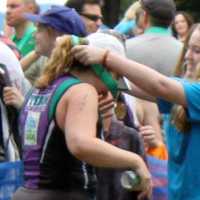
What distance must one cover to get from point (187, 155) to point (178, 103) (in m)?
0.28

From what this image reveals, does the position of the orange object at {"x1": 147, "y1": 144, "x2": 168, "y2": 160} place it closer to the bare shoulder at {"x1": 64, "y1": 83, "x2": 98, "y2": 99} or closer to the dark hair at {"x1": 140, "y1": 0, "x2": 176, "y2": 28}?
the bare shoulder at {"x1": 64, "y1": 83, "x2": 98, "y2": 99}

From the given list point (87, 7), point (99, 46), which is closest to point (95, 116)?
point (99, 46)

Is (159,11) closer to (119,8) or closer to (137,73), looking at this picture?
(137,73)

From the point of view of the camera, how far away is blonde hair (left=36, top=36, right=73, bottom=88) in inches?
193

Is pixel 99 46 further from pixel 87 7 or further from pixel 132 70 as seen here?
pixel 87 7

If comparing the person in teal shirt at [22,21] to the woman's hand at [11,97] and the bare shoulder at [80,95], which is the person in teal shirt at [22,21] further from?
the bare shoulder at [80,95]

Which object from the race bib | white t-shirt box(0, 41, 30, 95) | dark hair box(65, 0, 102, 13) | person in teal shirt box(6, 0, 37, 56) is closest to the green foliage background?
person in teal shirt box(6, 0, 37, 56)

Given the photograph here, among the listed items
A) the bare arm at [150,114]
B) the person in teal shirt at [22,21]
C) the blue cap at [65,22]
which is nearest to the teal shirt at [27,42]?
the person in teal shirt at [22,21]

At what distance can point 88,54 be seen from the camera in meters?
4.83

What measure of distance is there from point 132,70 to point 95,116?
0.96 feet

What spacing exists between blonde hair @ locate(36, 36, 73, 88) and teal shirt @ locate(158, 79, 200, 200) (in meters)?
0.58

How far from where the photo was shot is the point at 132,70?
4879 mm

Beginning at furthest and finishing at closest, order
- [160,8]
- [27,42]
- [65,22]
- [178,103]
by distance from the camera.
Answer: [27,42] → [160,8] → [65,22] → [178,103]

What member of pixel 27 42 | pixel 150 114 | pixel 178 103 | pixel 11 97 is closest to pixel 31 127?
pixel 178 103
